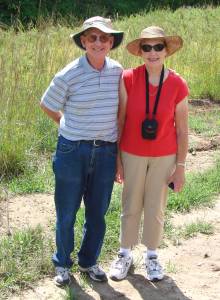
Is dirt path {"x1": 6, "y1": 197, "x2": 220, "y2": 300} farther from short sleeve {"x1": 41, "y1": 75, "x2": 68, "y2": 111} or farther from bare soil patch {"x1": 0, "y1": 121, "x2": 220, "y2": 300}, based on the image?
short sleeve {"x1": 41, "y1": 75, "x2": 68, "y2": 111}

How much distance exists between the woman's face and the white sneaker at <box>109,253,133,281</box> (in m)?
1.34

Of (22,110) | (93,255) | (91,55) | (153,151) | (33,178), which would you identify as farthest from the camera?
(22,110)

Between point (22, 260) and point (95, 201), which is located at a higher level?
point (95, 201)

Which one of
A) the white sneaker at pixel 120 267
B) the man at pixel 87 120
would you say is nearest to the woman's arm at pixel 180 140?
the man at pixel 87 120

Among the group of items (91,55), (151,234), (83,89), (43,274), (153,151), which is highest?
(91,55)

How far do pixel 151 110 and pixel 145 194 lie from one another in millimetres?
587

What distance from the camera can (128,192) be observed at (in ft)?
11.6

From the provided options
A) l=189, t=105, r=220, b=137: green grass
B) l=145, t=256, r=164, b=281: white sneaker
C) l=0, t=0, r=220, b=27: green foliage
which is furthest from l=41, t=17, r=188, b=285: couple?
l=0, t=0, r=220, b=27: green foliage

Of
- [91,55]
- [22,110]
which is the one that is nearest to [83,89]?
[91,55]

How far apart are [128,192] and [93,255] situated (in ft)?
1.56

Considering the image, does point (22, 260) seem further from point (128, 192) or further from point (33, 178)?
point (33, 178)

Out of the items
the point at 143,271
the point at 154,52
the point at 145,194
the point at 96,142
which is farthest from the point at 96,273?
the point at 154,52

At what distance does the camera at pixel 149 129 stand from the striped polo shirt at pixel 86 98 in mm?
181

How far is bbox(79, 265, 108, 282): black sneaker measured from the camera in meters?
3.60
